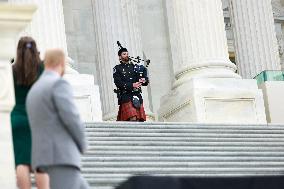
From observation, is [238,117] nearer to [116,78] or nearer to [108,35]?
[116,78]

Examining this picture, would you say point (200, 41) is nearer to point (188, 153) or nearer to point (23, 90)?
point (188, 153)

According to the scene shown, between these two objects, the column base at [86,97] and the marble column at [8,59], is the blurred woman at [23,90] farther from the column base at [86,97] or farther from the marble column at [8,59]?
the column base at [86,97]

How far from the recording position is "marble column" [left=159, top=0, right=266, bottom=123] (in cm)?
3022

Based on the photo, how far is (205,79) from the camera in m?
30.6

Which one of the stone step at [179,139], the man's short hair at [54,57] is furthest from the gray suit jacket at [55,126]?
the stone step at [179,139]

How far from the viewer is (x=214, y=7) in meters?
31.8

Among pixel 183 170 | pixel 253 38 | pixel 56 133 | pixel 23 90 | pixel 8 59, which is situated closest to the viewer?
pixel 56 133

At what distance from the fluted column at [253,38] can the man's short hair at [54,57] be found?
24.6 m

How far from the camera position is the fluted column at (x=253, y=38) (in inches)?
1499

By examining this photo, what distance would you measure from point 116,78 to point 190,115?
9.09ft

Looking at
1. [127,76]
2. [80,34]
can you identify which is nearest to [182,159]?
[127,76]

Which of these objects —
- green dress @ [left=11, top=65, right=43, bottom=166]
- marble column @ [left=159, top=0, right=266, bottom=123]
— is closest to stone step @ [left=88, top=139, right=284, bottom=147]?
marble column @ [left=159, top=0, right=266, bottom=123]

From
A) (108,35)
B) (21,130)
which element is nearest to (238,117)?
(108,35)

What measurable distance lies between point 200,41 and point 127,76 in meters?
3.58
